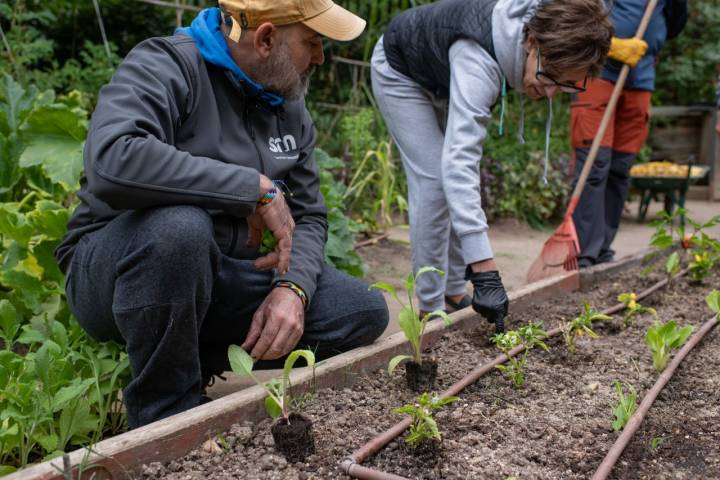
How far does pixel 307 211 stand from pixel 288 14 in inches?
25.6

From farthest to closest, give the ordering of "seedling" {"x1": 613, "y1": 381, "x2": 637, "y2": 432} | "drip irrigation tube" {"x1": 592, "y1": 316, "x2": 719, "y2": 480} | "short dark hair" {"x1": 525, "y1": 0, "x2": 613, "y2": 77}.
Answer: "short dark hair" {"x1": 525, "y1": 0, "x2": 613, "y2": 77} < "seedling" {"x1": 613, "y1": 381, "x2": 637, "y2": 432} < "drip irrigation tube" {"x1": 592, "y1": 316, "x2": 719, "y2": 480}

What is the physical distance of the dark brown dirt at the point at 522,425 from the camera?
1683 millimetres

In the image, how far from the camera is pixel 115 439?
1.62 m

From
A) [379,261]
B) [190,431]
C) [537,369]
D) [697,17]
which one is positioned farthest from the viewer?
[697,17]

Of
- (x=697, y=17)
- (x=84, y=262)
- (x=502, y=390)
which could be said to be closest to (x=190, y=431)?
(x=84, y=262)

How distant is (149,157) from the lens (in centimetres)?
173

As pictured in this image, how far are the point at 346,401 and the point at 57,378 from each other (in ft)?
2.38

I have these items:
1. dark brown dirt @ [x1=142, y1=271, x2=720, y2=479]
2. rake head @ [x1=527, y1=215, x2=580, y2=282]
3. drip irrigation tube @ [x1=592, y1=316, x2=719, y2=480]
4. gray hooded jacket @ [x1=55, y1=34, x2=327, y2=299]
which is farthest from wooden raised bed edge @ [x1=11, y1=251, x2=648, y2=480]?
→ rake head @ [x1=527, y1=215, x2=580, y2=282]

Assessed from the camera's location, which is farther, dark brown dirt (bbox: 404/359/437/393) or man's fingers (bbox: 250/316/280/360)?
dark brown dirt (bbox: 404/359/437/393)

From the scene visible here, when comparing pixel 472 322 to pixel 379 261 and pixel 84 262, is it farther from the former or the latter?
pixel 379 261

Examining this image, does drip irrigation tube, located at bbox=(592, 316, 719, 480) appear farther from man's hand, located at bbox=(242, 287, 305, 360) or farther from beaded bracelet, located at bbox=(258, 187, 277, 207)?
beaded bracelet, located at bbox=(258, 187, 277, 207)

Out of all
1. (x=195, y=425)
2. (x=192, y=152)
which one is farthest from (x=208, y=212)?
(x=195, y=425)

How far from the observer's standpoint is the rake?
379 cm

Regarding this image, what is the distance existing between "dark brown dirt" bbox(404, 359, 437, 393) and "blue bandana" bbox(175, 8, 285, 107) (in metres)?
0.85
